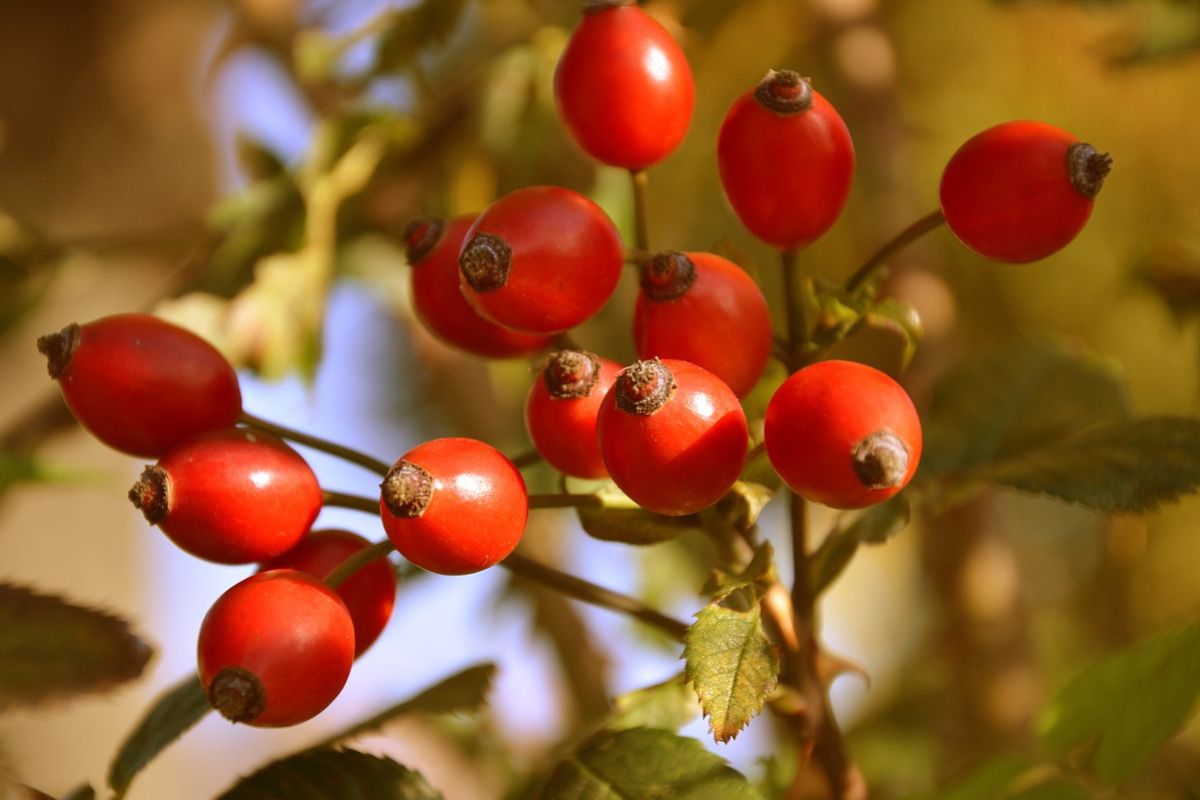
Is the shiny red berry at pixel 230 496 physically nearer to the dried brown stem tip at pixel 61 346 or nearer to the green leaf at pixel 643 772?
the dried brown stem tip at pixel 61 346

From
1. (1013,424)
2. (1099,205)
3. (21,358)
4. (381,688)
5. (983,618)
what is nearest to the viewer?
(1013,424)

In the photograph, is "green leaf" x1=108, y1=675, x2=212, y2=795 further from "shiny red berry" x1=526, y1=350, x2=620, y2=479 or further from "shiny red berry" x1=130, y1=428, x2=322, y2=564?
"shiny red berry" x1=526, y1=350, x2=620, y2=479

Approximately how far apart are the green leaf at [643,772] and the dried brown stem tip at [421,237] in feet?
1.19

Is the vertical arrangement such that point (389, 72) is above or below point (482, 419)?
above

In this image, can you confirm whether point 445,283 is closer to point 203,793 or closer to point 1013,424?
point 1013,424

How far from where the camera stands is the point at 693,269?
0.66 m

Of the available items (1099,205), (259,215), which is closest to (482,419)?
(259,215)

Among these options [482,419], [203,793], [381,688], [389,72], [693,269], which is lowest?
[381,688]

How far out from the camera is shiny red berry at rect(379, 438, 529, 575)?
0.58 metres

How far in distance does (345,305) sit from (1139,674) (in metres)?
1.32

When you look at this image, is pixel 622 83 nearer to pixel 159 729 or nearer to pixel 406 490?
pixel 406 490

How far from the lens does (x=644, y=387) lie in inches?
22.5

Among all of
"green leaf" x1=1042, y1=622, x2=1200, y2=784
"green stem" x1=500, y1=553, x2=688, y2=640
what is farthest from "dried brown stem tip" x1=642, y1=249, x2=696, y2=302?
"green leaf" x1=1042, y1=622, x2=1200, y2=784

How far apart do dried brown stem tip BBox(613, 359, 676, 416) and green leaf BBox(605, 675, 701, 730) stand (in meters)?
0.33
